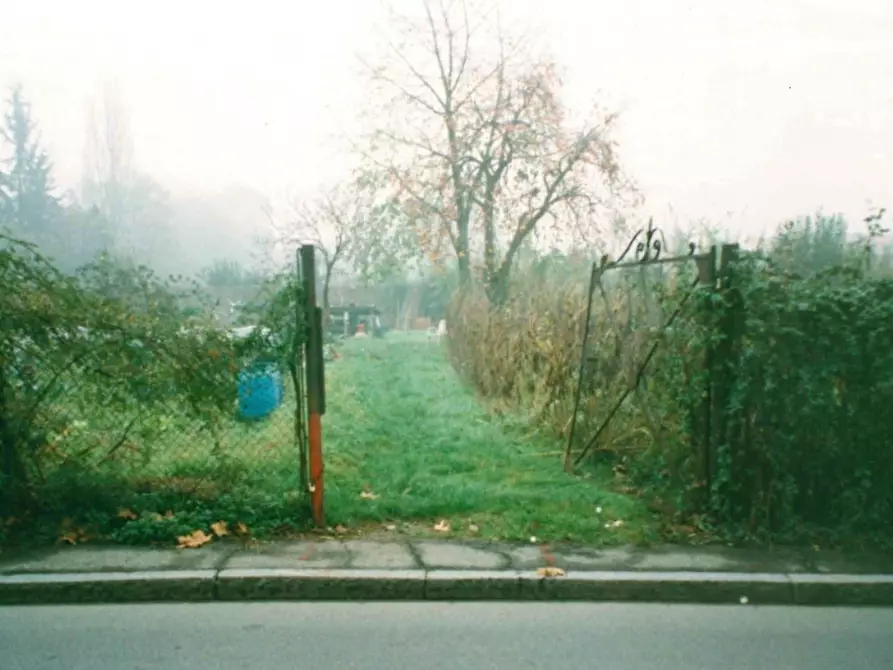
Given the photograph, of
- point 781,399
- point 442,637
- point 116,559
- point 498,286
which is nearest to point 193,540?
point 116,559

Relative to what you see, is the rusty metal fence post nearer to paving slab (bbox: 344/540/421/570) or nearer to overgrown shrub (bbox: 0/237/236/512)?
paving slab (bbox: 344/540/421/570)

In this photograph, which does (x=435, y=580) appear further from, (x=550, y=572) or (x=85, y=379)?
(x=85, y=379)

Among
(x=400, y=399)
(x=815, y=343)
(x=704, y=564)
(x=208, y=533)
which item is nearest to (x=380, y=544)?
(x=208, y=533)

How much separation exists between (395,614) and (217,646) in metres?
1.01

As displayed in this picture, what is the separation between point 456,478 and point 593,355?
2466 mm

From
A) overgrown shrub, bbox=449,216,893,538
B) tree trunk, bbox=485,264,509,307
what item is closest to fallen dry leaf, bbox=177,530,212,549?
→ overgrown shrub, bbox=449,216,893,538

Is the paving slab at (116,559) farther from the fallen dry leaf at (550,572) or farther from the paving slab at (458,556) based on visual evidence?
the fallen dry leaf at (550,572)

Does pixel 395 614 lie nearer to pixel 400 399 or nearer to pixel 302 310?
pixel 302 310

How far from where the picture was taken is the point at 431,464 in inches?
306

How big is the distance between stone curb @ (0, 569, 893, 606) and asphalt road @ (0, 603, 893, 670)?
102 millimetres

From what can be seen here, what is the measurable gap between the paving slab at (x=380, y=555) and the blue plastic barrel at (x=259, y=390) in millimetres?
1471

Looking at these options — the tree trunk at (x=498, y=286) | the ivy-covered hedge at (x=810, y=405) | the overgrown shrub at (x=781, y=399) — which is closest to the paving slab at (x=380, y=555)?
the overgrown shrub at (x=781, y=399)

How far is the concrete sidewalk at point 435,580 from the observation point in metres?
4.77

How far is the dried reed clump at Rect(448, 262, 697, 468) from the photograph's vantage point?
20.7ft
